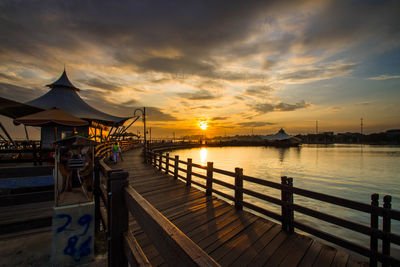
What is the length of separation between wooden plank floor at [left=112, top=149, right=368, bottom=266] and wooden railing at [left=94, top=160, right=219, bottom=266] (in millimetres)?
1704

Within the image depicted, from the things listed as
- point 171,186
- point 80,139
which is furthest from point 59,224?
point 171,186

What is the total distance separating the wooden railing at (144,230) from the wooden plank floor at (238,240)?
1704 mm

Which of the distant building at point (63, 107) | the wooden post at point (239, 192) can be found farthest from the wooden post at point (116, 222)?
the distant building at point (63, 107)

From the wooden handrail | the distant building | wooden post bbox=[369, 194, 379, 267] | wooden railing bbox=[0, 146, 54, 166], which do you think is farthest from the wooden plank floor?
the distant building

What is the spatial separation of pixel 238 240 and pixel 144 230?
3033 millimetres

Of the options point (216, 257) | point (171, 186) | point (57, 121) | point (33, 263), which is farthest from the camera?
point (57, 121)

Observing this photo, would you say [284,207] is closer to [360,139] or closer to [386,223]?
[386,223]

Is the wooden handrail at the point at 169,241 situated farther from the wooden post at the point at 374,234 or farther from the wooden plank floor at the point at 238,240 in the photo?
the wooden post at the point at 374,234

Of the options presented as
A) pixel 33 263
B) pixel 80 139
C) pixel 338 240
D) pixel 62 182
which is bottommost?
pixel 33 263

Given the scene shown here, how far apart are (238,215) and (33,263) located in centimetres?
494

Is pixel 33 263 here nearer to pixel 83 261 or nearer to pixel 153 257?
pixel 83 261

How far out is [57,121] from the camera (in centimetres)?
829

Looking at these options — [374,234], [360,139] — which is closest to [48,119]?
[374,234]

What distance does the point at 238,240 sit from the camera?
11.7 feet
